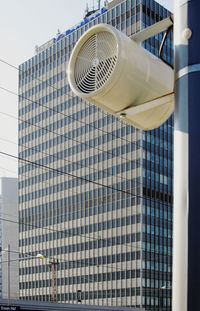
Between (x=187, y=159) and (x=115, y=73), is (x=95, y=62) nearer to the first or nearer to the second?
(x=115, y=73)

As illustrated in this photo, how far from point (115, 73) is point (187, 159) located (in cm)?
41

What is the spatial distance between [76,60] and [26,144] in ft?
328

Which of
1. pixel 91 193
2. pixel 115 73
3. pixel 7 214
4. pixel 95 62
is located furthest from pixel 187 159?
pixel 7 214

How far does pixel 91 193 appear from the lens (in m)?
90.6

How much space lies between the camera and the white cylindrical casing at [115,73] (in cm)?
219

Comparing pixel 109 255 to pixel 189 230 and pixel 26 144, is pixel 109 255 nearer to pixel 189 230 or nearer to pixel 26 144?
pixel 26 144

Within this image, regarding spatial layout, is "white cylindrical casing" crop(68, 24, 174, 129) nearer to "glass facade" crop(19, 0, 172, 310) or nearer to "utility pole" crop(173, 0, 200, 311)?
"utility pole" crop(173, 0, 200, 311)

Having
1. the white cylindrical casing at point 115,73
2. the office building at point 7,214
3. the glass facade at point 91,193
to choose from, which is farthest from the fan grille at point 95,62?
the office building at point 7,214

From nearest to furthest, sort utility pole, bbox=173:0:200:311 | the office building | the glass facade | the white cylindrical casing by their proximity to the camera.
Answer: utility pole, bbox=173:0:200:311 < the white cylindrical casing < the glass facade < the office building

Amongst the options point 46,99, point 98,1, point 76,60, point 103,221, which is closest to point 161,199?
point 103,221

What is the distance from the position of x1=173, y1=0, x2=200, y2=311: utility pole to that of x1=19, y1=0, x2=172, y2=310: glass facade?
74.6 meters

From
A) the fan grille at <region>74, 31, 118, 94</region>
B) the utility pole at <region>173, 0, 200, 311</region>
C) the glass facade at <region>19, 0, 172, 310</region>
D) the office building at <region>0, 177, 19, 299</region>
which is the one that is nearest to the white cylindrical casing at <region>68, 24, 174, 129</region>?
the fan grille at <region>74, 31, 118, 94</region>

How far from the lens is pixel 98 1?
96.2m

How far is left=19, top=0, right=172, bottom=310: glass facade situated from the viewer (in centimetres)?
8356
